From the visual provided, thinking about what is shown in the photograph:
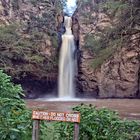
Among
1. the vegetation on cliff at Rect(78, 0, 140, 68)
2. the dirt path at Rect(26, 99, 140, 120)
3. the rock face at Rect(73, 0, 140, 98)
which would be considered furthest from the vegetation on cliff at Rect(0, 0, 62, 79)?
the vegetation on cliff at Rect(78, 0, 140, 68)

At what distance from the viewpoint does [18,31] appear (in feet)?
88.0

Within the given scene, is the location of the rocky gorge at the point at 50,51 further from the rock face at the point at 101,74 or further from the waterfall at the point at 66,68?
the waterfall at the point at 66,68

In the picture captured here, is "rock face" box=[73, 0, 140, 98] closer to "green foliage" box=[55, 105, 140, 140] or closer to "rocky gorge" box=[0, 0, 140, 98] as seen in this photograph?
"rocky gorge" box=[0, 0, 140, 98]

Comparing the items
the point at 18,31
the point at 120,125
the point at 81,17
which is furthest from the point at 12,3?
the point at 120,125

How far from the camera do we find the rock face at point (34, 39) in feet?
88.1

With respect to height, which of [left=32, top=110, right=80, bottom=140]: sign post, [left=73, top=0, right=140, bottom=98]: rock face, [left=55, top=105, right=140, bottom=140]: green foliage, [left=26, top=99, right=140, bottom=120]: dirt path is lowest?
[left=26, top=99, right=140, bottom=120]: dirt path

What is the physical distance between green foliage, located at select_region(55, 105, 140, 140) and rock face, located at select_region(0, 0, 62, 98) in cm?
2030

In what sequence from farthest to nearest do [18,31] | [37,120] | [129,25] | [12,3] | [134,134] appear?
[12,3] < [18,31] < [129,25] < [134,134] < [37,120]

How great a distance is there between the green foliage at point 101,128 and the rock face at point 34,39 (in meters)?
20.3

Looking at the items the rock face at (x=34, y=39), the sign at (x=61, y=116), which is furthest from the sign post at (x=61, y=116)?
the rock face at (x=34, y=39)

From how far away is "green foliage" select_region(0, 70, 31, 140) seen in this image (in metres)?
4.92

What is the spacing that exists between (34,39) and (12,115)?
898 inches

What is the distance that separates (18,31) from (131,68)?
8788 millimetres

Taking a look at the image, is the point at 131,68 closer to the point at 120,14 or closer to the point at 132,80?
the point at 132,80
